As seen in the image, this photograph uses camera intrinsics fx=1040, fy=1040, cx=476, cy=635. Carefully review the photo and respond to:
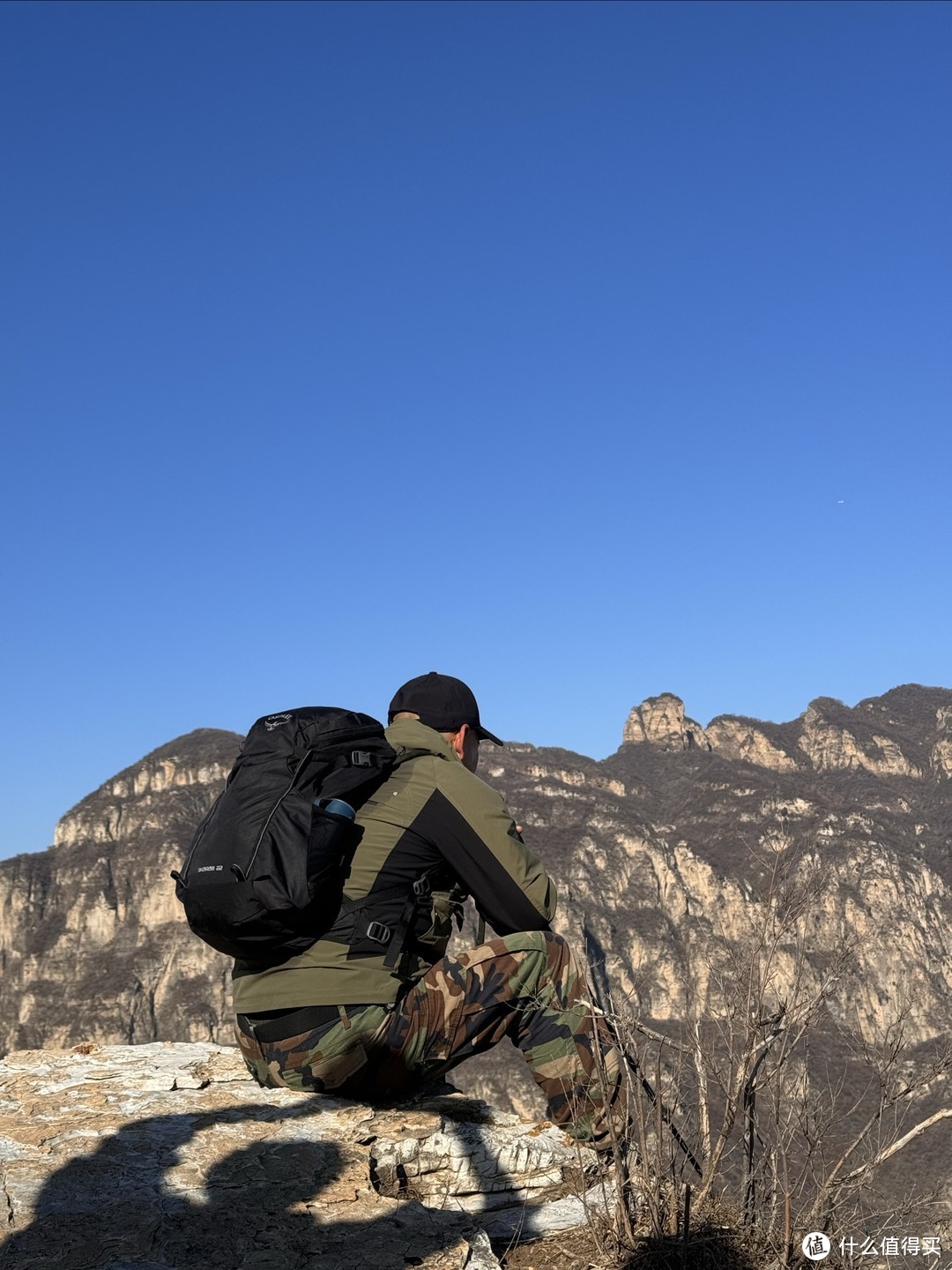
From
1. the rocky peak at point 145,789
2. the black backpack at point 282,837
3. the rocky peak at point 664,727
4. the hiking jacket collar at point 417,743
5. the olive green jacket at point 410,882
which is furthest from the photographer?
the rocky peak at point 664,727

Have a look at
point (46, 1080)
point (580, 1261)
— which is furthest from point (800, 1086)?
point (46, 1080)

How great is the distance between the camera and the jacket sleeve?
391cm

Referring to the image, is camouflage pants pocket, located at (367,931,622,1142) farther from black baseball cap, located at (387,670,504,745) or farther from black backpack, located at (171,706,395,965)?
black baseball cap, located at (387,670,504,745)

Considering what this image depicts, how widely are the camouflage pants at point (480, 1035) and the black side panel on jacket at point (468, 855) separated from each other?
0.77 ft

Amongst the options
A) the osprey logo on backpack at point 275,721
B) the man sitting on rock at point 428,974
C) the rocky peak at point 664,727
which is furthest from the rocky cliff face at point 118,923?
the osprey logo on backpack at point 275,721

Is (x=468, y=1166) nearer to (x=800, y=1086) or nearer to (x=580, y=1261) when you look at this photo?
(x=580, y=1261)

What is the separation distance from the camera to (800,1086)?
3797 millimetres

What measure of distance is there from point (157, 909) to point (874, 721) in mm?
105133

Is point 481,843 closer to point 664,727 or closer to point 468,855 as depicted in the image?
point 468,855

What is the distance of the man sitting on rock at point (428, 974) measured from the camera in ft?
12.6

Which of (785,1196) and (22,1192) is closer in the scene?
(785,1196)

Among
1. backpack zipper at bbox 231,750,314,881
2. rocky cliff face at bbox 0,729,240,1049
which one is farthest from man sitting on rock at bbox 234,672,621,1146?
rocky cliff face at bbox 0,729,240,1049

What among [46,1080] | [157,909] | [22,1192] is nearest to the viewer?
[22,1192]

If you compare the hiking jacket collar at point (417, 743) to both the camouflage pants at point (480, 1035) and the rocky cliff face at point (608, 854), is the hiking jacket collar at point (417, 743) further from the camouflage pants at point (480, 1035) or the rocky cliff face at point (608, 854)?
the rocky cliff face at point (608, 854)
